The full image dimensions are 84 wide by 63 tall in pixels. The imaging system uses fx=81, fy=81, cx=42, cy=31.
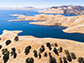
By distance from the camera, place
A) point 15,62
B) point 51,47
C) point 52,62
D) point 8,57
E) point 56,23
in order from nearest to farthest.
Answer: point 52,62
point 15,62
point 8,57
point 51,47
point 56,23

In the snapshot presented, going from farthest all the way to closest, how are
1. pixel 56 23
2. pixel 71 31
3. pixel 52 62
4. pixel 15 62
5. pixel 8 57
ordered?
1. pixel 56 23
2. pixel 71 31
3. pixel 8 57
4. pixel 15 62
5. pixel 52 62

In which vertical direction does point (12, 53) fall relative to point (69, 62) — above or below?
above

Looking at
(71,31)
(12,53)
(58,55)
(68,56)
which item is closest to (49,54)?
(58,55)

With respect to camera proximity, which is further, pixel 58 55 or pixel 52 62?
pixel 58 55

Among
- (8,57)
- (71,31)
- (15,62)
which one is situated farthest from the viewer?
(71,31)

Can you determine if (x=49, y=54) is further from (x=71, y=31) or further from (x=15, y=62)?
(x=71, y=31)

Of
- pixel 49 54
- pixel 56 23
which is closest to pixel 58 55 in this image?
pixel 49 54

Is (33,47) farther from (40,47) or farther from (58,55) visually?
(58,55)

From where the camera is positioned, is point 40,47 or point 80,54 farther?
point 40,47

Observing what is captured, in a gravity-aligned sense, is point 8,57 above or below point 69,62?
above
